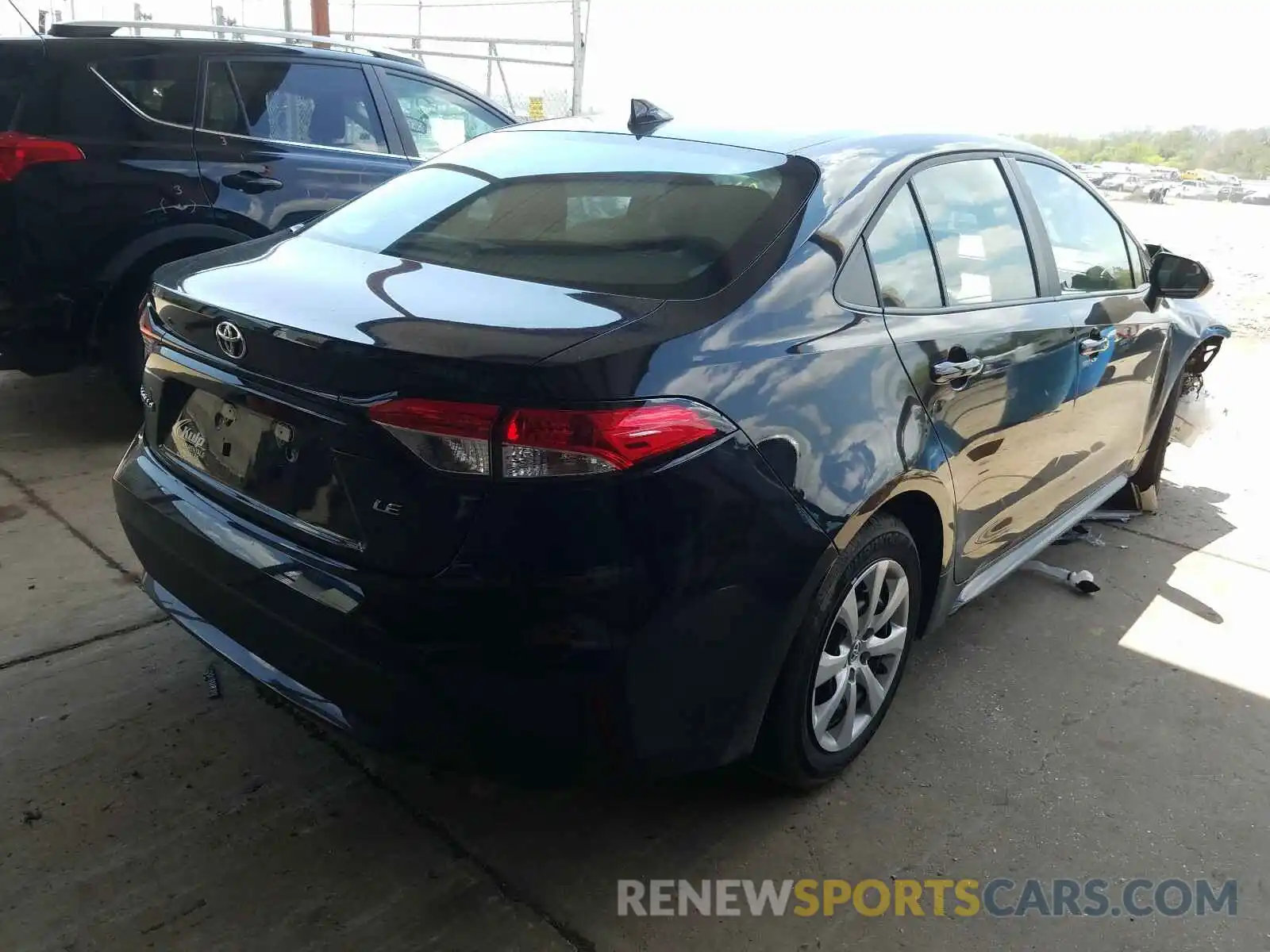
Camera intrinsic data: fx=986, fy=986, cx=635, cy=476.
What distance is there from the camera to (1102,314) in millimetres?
3309

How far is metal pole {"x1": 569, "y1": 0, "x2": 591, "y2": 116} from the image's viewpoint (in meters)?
10.3

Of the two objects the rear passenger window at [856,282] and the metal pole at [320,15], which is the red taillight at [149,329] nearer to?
the rear passenger window at [856,282]

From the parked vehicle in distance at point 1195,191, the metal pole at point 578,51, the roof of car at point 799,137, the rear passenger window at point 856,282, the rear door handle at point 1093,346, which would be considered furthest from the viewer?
the metal pole at point 578,51

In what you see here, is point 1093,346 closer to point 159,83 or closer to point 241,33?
point 159,83

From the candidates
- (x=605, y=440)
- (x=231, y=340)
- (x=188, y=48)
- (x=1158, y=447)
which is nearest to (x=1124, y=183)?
(x=1158, y=447)

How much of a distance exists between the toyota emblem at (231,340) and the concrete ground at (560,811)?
108 centimetres

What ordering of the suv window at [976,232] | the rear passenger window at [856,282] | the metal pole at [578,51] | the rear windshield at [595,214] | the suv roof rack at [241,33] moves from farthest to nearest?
the metal pole at [578,51], the suv roof rack at [241,33], the suv window at [976,232], the rear passenger window at [856,282], the rear windshield at [595,214]

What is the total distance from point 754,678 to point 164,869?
1.32m

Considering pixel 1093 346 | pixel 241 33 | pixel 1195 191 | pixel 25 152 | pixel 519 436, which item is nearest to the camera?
pixel 519 436

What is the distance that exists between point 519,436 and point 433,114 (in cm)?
449

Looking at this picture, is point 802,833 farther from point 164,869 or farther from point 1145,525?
point 1145,525

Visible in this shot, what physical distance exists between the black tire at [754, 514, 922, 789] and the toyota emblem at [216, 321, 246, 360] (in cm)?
129

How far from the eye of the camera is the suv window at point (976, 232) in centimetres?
263

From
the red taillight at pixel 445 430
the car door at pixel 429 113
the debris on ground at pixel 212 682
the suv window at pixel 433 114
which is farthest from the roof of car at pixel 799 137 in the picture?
the suv window at pixel 433 114
